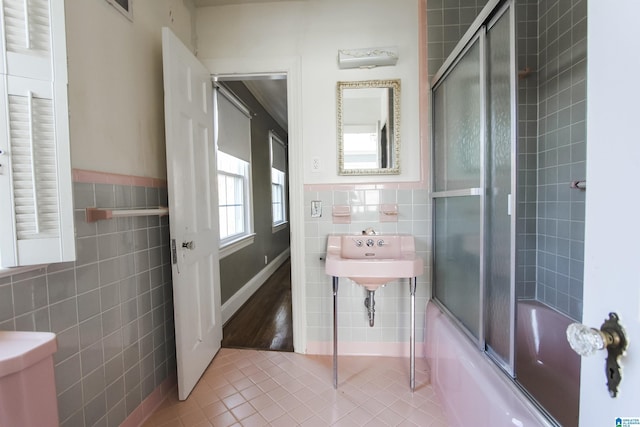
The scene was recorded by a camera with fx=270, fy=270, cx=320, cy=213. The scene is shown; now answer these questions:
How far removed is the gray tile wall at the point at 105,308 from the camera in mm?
964

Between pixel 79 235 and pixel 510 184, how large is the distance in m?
1.69

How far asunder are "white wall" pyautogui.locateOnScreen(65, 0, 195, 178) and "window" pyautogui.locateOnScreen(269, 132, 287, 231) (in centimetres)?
270

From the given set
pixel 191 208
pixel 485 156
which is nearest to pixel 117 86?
pixel 191 208

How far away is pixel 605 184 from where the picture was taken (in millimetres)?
418

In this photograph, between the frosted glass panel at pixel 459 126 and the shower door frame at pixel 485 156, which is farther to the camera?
the frosted glass panel at pixel 459 126

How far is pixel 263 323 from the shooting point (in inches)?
99.0

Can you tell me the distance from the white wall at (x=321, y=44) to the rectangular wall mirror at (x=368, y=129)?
55mm

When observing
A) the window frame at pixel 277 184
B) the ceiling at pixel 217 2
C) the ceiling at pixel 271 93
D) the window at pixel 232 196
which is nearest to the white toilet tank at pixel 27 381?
the window at pixel 232 196

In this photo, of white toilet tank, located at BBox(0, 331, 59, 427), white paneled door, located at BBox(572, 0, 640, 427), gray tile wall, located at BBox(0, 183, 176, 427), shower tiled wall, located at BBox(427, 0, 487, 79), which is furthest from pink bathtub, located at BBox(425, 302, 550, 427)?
shower tiled wall, located at BBox(427, 0, 487, 79)

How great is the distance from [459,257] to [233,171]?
236 centimetres

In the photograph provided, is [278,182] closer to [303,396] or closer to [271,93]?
[271,93]

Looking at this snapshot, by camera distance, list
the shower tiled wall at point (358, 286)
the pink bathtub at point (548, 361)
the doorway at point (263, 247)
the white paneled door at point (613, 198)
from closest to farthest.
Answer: the white paneled door at point (613, 198) → the pink bathtub at point (548, 361) → the shower tiled wall at point (358, 286) → the doorway at point (263, 247)

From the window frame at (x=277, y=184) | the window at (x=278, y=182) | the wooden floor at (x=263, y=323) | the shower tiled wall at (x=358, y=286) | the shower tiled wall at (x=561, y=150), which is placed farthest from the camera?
the window at (x=278, y=182)

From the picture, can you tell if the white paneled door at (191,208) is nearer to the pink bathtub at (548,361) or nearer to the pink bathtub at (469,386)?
the pink bathtub at (469,386)
